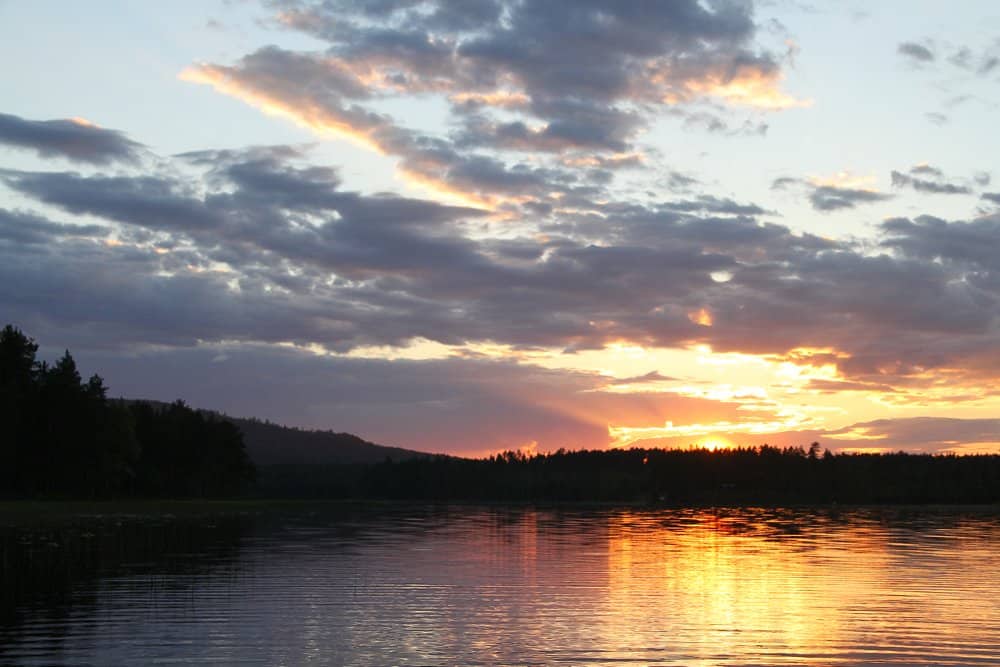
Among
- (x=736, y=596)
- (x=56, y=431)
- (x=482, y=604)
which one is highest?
(x=56, y=431)

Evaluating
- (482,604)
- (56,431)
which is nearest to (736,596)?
(482,604)

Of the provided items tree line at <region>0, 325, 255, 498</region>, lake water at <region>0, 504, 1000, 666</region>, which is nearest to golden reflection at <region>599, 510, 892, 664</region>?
lake water at <region>0, 504, 1000, 666</region>

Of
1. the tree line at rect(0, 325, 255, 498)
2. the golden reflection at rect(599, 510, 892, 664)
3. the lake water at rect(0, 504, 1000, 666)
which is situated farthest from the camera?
Answer: the tree line at rect(0, 325, 255, 498)

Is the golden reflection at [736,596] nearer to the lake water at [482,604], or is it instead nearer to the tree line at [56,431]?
the lake water at [482,604]

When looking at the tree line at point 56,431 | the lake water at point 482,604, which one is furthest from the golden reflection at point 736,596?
the tree line at point 56,431

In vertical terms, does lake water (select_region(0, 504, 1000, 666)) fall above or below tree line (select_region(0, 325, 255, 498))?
below

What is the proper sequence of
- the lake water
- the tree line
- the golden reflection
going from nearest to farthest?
the lake water → the golden reflection → the tree line

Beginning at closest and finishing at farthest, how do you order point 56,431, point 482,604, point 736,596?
1. point 482,604
2. point 736,596
3. point 56,431

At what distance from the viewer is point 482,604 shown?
4584 cm

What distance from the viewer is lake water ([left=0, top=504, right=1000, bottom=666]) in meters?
33.5

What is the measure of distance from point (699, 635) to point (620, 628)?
288cm

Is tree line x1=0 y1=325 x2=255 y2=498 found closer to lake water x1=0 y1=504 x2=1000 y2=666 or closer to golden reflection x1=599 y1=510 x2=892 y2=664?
lake water x1=0 y1=504 x2=1000 y2=666

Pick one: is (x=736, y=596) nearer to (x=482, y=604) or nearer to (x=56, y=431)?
(x=482, y=604)

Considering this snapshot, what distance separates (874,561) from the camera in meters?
72.3
